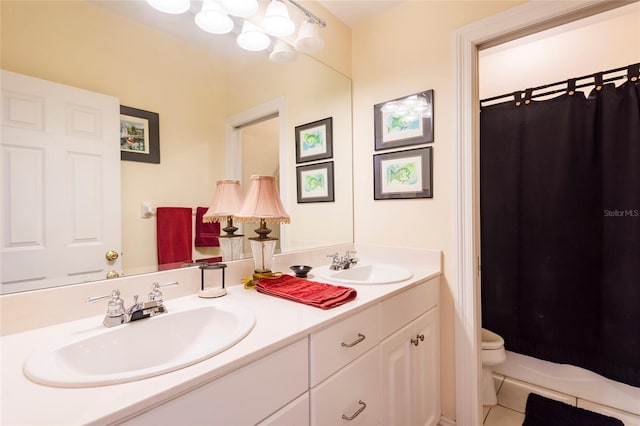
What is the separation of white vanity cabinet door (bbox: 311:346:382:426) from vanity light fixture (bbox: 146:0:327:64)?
1371 millimetres

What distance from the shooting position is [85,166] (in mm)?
874

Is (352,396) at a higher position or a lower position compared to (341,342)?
lower

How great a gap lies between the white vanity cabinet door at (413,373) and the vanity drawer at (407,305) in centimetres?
3

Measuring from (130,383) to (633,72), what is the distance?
259 cm

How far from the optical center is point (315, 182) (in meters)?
1.75

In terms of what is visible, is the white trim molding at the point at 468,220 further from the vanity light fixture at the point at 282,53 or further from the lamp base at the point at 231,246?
the lamp base at the point at 231,246

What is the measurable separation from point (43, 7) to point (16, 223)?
0.62 meters

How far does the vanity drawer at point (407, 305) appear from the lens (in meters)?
1.09

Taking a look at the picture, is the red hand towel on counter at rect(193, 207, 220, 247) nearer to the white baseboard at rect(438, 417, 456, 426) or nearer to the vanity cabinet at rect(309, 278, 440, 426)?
the vanity cabinet at rect(309, 278, 440, 426)

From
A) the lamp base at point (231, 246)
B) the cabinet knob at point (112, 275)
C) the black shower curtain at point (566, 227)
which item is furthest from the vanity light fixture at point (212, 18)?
the black shower curtain at point (566, 227)

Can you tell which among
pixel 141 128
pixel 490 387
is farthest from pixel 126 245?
pixel 490 387

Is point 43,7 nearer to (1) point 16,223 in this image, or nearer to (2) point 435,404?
(1) point 16,223
